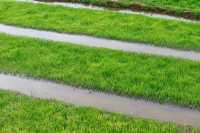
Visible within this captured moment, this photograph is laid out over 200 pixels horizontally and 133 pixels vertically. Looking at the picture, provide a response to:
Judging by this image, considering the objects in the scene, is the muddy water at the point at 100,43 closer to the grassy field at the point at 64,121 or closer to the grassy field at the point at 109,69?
the grassy field at the point at 109,69

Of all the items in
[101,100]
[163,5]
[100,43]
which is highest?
[101,100]

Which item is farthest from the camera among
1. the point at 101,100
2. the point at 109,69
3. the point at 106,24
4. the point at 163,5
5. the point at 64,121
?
the point at 163,5

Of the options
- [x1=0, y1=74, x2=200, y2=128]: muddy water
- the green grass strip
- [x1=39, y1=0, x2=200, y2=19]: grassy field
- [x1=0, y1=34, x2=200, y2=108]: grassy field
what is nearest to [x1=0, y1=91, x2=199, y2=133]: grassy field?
[x1=0, y1=74, x2=200, y2=128]: muddy water

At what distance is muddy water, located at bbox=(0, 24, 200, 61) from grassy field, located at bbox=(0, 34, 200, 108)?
634mm

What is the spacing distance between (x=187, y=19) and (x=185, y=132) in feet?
27.8

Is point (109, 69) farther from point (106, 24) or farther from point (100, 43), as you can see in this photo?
point (106, 24)

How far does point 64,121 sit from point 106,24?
6.94 meters

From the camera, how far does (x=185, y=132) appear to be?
8.26 meters

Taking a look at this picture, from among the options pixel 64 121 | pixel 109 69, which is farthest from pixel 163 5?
pixel 64 121

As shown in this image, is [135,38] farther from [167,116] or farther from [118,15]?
[167,116]

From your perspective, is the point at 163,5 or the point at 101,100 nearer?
the point at 101,100

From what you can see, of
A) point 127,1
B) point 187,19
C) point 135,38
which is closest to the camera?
point 135,38

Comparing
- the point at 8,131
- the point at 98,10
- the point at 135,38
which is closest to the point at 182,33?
the point at 135,38

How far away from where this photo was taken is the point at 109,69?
1114 cm
